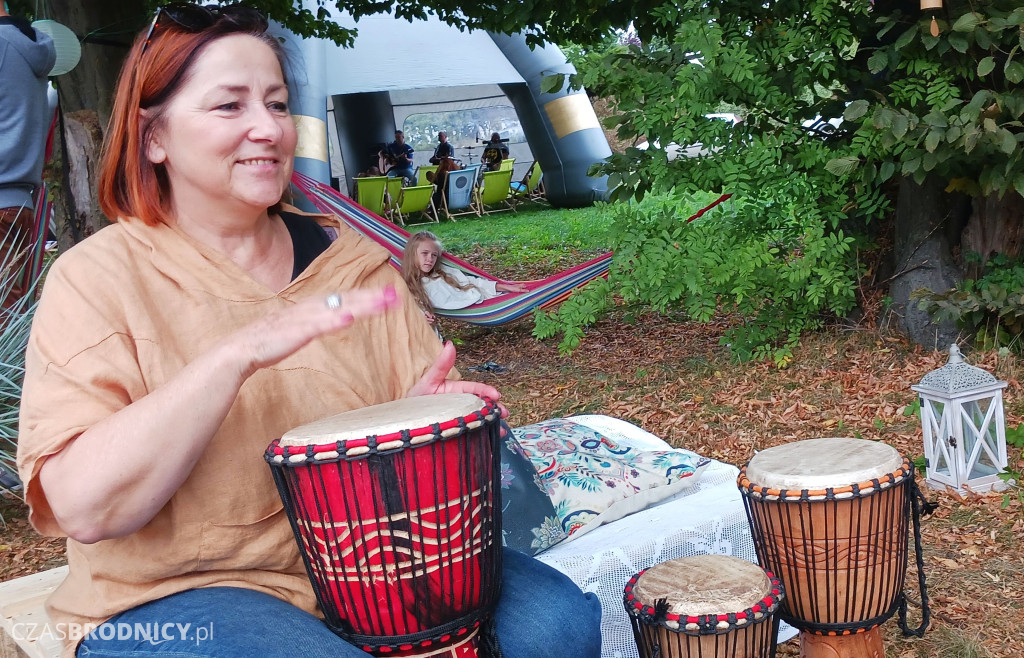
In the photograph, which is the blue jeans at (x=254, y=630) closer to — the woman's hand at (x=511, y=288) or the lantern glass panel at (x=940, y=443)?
the lantern glass panel at (x=940, y=443)

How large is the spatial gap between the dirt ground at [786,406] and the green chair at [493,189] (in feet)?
26.2

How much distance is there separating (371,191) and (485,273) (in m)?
7.23

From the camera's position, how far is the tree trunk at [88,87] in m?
5.50

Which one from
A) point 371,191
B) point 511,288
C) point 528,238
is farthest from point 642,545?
point 371,191

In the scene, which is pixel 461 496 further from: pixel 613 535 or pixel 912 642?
pixel 912 642

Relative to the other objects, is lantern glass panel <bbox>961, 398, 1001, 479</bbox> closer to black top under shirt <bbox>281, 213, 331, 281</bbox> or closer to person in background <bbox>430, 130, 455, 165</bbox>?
black top under shirt <bbox>281, 213, 331, 281</bbox>

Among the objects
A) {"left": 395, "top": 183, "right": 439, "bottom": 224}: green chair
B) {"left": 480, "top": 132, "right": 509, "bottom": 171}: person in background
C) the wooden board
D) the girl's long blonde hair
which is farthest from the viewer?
{"left": 480, "top": 132, "right": 509, "bottom": 171}: person in background

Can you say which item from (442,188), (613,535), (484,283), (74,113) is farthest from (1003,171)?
(442,188)

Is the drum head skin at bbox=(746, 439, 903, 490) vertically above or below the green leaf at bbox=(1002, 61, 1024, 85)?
below

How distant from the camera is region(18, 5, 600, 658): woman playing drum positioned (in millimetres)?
1421

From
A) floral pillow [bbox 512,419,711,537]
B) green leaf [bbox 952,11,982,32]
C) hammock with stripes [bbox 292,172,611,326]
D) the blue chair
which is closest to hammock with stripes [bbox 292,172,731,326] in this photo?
hammock with stripes [bbox 292,172,611,326]

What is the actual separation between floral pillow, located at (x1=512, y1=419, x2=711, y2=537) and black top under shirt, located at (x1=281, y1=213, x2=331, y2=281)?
45.9 inches

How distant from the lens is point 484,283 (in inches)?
240

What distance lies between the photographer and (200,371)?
1.40 m
